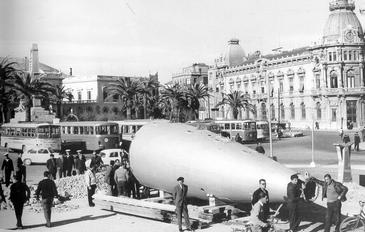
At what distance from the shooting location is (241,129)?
50312mm

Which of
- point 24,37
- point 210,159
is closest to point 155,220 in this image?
point 210,159

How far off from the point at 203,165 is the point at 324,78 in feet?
218

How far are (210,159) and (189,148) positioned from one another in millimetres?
951

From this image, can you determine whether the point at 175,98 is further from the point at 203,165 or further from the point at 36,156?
the point at 203,165

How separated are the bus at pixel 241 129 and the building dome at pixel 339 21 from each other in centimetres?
3259

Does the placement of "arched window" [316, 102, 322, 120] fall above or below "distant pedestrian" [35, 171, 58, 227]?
above

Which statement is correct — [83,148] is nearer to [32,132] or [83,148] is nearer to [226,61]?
[32,132]

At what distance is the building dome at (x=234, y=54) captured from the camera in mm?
103625

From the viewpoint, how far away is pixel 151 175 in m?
15.3

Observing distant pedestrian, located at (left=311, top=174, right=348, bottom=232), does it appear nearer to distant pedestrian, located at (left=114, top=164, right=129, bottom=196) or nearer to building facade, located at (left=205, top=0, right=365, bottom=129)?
distant pedestrian, located at (left=114, top=164, right=129, bottom=196)

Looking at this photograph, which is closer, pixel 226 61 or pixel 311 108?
pixel 311 108

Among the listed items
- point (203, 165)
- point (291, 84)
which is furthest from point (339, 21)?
Result: point (203, 165)

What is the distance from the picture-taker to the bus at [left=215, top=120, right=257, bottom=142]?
49.9 metres

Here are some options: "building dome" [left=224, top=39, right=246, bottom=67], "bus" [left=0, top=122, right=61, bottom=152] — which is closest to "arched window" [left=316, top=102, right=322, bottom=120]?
"building dome" [left=224, top=39, right=246, bottom=67]
